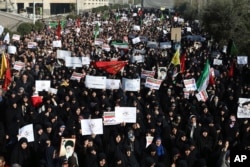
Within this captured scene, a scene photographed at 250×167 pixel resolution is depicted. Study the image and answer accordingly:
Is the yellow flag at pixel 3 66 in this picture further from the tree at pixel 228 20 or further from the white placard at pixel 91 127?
the tree at pixel 228 20

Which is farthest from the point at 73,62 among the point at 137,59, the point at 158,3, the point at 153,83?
the point at 158,3

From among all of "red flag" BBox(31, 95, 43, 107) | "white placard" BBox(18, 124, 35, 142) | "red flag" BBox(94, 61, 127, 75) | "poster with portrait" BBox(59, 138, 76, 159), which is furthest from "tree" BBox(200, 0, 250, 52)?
"poster with portrait" BBox(59, 138, 76, 159)

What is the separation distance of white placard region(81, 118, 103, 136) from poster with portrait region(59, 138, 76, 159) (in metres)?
1.05

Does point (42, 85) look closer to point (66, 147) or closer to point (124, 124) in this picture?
point (124, 124)

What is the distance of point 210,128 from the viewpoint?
409 inches

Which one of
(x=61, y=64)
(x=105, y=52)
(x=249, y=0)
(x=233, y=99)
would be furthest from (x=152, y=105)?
(x=249, y=0)

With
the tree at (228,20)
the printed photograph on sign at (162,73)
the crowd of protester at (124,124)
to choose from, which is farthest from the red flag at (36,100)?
the tree at (228,20)

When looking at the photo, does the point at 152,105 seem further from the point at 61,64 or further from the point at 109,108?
the point at 61,64

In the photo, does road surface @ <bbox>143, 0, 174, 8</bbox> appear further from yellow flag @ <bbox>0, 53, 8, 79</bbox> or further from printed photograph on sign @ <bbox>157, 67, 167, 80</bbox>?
yellow flag @ <bbox>0, 53, 8, 79</bbox>

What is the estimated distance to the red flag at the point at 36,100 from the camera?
12.8 m

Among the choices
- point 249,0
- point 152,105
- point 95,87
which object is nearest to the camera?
point 152,105

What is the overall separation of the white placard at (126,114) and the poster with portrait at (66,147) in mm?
2036

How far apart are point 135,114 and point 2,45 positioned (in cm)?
1235

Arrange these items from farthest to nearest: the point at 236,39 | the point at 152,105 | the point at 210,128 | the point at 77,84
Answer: the point at 236,39 → the point at 77,84 → the point at 152,105 → the point at 210,128
